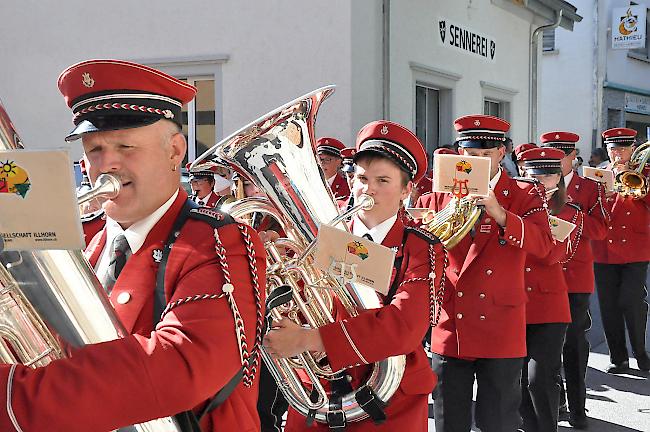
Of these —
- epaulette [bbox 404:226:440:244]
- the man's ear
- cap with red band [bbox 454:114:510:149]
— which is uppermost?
cap with red band [bbox 454:114:510:149]

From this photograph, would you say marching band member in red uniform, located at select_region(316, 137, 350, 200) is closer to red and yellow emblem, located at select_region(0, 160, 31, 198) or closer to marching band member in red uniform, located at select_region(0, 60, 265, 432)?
marching band member in red uniform, located at select_region(0, 60, 265, 432)

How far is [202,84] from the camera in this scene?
10.2m

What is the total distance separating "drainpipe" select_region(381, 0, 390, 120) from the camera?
31.6ft

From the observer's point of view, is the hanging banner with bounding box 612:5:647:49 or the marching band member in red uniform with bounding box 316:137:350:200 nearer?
the marching band member in red uniform with bounding box 316:137:350:200

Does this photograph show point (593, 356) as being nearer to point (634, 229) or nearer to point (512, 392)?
point (634, 229)

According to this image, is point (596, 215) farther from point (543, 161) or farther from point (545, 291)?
point (545, 291)

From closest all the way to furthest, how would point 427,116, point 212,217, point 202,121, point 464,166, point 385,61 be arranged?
point 212,217
point 464,166
point 385,61
point 202,121
point 427,116

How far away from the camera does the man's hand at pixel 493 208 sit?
3.81 metres

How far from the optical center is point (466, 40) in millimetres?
12078

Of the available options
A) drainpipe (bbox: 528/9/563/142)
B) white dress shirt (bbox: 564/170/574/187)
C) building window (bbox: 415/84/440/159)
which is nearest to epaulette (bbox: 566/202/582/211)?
white dress shirt (bbox: 564/170/574/187)

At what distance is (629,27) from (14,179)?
21.6m

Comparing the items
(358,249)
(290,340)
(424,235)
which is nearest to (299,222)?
(358,249)

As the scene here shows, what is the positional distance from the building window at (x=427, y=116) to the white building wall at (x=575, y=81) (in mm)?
10671

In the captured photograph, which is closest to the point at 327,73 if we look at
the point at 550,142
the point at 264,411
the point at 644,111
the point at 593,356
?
the point at 550,142
